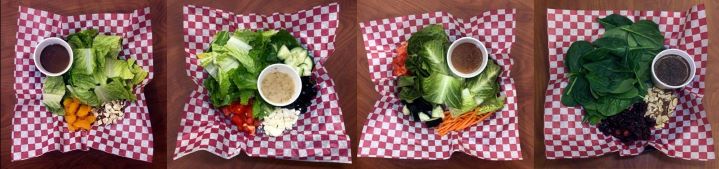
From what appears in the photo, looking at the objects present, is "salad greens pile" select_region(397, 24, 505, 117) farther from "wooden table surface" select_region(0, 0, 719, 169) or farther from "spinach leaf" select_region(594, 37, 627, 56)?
"spinach leaf" select_region(594, 37, 627, 56)

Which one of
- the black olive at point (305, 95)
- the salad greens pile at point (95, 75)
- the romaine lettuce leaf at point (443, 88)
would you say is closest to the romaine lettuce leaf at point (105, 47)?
the salad greens pile at point (95, 75)

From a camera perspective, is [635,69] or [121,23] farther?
[121,23]

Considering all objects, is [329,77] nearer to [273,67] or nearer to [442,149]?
[273,67]

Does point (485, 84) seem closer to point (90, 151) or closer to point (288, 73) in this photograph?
point (288, 73)

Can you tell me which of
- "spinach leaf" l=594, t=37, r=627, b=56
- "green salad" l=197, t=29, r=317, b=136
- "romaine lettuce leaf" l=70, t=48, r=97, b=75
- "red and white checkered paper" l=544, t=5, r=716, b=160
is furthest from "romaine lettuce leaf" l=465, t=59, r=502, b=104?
"romaine lettuce leaf" l=70, t=48, r=97, b=75

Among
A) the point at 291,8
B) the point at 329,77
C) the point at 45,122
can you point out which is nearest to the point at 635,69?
the point at 329,77

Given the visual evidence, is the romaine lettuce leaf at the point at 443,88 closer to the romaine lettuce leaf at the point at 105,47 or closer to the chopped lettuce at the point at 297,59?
the chopped lettuce at the point at 297,59
